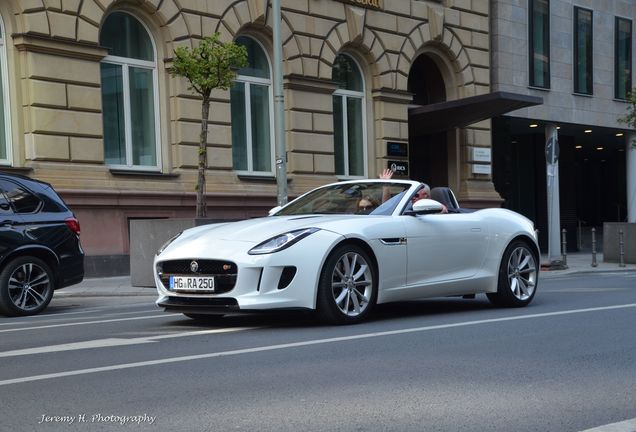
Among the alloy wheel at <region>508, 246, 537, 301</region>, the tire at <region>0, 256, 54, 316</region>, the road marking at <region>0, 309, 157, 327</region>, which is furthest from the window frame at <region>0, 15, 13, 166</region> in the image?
the alloy wheel at <region>508, 246, 537, 301</region>

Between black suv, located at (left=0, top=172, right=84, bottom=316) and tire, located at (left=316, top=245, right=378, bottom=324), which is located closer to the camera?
tire, located at (left=316, top=245, right=378, bottom=324)

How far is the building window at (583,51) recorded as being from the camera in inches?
1166

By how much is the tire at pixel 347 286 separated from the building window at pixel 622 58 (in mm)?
25275

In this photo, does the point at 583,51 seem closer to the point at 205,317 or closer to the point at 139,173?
the point at 139,173

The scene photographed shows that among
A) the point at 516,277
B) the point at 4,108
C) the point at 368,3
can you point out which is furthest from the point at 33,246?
the point at 368,3

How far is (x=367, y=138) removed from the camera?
2442 cm

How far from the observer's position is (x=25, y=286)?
415 inches

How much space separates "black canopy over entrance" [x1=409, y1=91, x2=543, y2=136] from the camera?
2314 cm

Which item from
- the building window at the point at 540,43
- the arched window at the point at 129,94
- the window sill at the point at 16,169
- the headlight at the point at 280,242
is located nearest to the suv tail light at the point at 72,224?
the headlight at the point at 280,242

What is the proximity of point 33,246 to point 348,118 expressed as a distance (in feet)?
47.2

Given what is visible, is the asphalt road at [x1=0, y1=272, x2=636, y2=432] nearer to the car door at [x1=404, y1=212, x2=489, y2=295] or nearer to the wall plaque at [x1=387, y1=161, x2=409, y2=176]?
the car door at [x1=404, y1=212, x2=489, y2=295]

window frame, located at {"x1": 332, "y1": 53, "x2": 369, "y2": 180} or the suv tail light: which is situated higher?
window frame, located at {"x1": 332, "y1": 53, "x2": 369, "y2": 180}

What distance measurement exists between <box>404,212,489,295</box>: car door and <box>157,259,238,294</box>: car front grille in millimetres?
1875

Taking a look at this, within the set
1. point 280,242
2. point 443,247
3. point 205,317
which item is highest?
point 280,242
